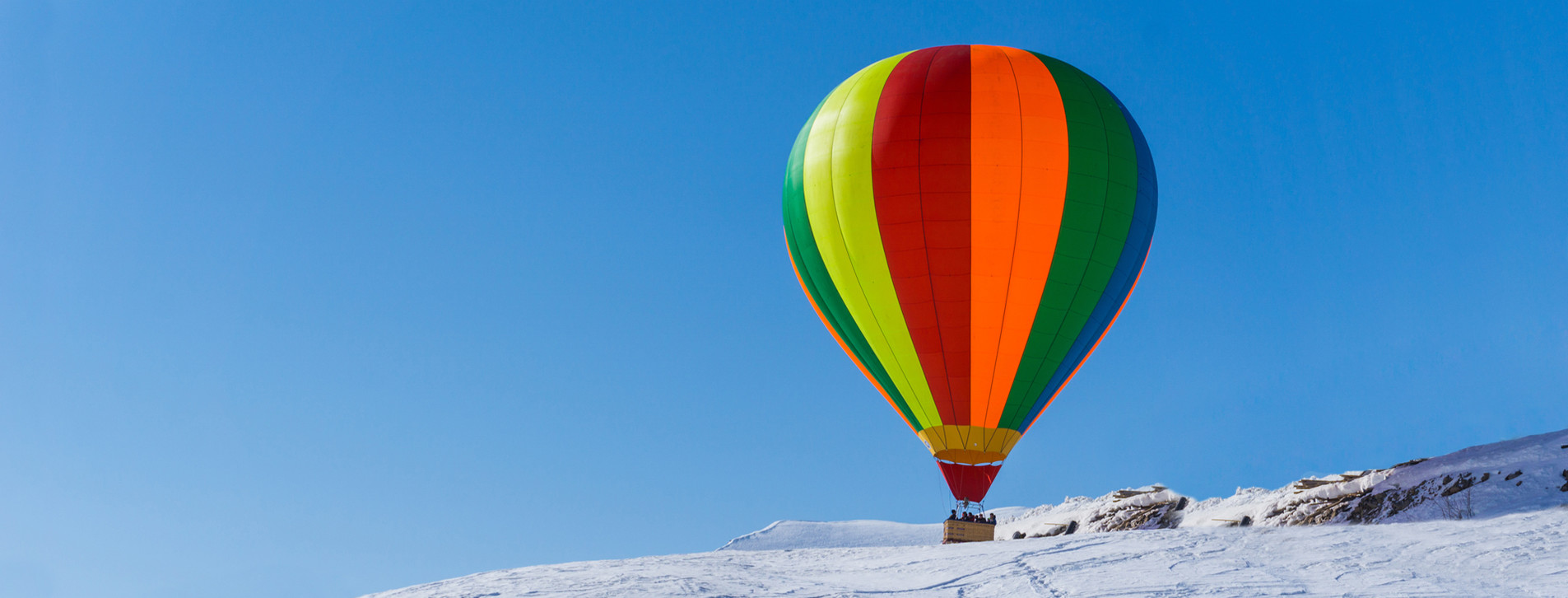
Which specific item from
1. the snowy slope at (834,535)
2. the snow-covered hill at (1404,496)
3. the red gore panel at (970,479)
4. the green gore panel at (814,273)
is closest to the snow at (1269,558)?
the snow-covered hill at (1404,496)

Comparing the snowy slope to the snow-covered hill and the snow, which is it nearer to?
the snow-covered hill

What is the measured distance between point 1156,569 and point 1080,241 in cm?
1103

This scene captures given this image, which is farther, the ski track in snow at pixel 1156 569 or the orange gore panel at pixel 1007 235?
the orange gore panel at pixel 1007 235

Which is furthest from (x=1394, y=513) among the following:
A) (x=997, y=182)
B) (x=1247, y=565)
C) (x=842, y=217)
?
(x=842, y=217)

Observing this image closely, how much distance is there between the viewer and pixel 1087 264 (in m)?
26.3

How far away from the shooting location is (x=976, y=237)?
2580cm

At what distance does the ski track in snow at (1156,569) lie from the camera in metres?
14.8

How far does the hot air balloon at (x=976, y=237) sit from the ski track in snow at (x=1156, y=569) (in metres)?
6.63

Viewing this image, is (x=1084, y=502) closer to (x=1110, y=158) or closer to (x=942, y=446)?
(x=942, y=446)

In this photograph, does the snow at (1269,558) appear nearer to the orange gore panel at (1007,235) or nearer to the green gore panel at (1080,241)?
the green gore panel at (1080,241)

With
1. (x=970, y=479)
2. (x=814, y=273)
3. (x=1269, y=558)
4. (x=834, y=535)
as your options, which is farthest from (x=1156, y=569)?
(x=834, y=535)

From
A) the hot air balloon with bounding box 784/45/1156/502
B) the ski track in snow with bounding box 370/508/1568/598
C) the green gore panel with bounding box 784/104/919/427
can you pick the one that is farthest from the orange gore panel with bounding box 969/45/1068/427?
the ski track in snow with bounding box 370/508/1568/598

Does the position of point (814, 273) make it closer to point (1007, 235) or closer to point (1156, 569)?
point (1007, 235)

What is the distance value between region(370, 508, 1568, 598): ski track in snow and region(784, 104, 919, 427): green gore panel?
7954mm
